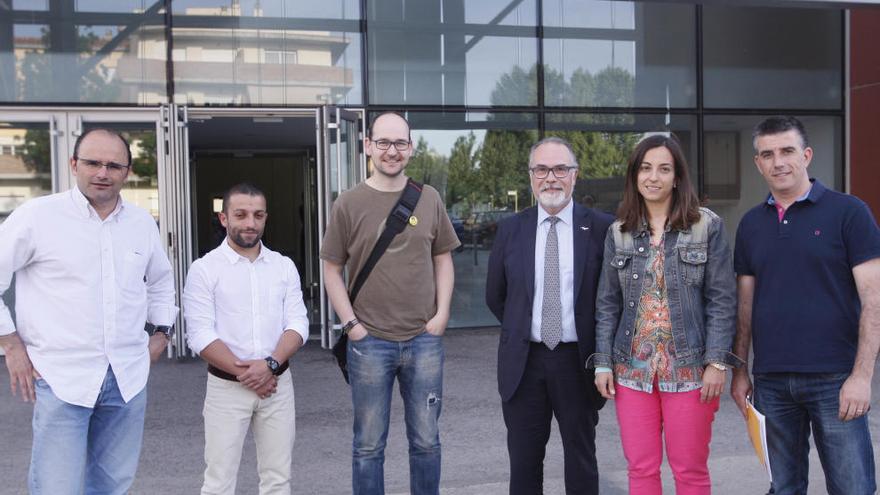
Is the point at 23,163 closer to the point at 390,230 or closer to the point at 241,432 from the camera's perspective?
the point at 241,432

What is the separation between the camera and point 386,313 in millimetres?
3717

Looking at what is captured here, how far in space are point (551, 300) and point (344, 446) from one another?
261cm

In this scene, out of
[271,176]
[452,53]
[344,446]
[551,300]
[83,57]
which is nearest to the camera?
[551,300]

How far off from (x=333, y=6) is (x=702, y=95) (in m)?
4.89

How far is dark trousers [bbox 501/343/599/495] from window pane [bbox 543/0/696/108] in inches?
293

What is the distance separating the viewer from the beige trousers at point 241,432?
3535mm

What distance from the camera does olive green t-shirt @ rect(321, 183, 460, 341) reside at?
3709mm

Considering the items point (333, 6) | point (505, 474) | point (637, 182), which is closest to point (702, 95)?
point (333, 6)

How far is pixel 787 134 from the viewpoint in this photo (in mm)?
3305

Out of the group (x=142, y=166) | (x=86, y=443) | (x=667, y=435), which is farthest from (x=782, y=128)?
(x=142, y=166)

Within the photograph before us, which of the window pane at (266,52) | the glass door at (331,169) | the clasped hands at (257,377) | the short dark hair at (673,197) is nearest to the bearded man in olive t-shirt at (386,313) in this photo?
the clasped hands at (257,377)

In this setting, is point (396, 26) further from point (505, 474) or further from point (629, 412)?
point (629, 412)

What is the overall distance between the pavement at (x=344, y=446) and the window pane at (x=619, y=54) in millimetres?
4398

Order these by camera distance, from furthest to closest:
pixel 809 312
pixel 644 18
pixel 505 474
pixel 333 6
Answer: pixel 644 18
pixel 333 6
pixel 505 474
pixel 809 312
